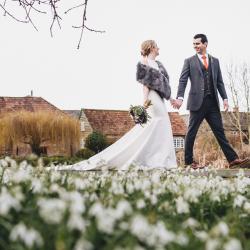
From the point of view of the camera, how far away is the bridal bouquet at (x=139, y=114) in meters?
10.1

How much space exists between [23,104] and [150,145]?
42.5 meters

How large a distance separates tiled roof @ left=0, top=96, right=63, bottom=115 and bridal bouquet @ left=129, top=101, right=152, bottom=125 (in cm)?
4075

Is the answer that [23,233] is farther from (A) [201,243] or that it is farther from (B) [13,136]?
(B) [13,136]

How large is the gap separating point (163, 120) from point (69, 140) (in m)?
32.0

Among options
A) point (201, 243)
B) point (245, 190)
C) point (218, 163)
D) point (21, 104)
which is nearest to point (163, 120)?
point (245, 190)

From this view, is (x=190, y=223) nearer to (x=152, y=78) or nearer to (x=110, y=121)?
(x=152, y=78)

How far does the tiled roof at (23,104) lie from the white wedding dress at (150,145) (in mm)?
40458

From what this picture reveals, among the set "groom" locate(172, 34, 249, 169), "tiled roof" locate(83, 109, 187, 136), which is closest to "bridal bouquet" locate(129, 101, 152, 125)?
"groom" locate(172, 34, 249, 169)

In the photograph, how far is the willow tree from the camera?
41500 mm

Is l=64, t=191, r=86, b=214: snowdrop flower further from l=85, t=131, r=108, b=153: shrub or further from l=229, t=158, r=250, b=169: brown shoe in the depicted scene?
l=85, t=131, r=108, b=153: shrub

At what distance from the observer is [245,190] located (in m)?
5.74

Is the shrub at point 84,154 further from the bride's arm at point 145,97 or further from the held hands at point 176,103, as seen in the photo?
the held hands at point 176,103

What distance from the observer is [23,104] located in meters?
51.7

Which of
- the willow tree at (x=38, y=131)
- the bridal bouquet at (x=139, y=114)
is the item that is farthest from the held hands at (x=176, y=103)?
the willow tree at (x=38, y=131)
